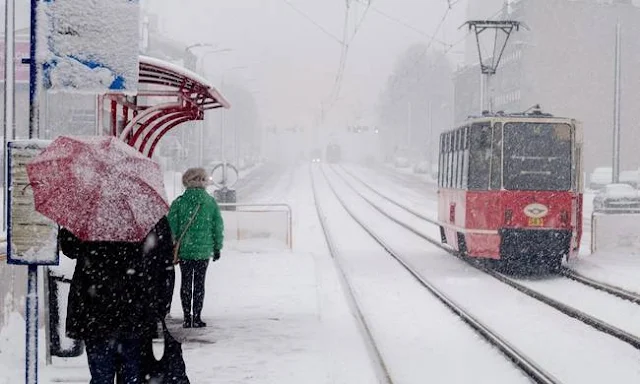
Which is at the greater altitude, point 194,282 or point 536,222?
point 536,222

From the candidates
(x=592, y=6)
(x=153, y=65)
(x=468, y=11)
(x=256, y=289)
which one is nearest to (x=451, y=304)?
(x=256, y=289)

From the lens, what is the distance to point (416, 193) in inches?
2072

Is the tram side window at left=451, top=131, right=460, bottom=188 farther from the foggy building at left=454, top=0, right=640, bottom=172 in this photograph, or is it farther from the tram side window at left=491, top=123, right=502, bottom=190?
the foggy building at left=454, top=0, right=640, bottom=172

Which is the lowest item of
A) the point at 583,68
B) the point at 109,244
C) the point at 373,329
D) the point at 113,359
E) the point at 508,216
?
the point at 373,329

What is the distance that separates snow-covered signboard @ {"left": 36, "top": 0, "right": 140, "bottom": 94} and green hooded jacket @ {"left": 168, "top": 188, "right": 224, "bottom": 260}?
11.4ft

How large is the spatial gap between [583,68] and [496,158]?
51.1m

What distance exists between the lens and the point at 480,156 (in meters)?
16.5

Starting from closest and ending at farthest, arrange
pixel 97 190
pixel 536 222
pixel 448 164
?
pixel 97 190 → pixel 536 222 → pixel 448 164

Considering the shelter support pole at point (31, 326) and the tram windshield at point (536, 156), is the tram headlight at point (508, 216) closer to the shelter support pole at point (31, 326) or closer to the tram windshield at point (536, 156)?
the tram windshield at point (536, 156)

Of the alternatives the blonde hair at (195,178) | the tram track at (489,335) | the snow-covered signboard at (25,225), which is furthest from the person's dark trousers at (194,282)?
the snow-covered signboard at (25,225)

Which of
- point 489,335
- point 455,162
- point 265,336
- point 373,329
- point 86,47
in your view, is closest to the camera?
point 86,47

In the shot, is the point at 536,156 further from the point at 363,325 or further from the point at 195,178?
the point at 195,178

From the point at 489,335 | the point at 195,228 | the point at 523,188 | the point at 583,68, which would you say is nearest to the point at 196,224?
the point at 195,228

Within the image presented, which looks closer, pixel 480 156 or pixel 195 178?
pixel 195 178
